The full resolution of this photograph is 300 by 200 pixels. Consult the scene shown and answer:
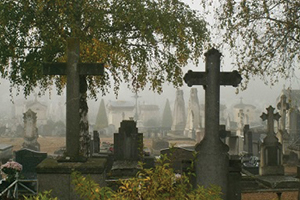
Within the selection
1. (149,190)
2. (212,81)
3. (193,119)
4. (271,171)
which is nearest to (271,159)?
(271,171)

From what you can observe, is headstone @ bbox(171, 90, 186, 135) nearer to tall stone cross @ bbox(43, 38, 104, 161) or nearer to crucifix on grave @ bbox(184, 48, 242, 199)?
crucifix on grave @ bbox(184, 48, 242, 199)

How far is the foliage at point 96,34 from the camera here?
10602mm

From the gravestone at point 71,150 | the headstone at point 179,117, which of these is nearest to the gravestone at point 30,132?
the gravestone at point 71,150

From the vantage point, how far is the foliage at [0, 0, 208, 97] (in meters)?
10.6

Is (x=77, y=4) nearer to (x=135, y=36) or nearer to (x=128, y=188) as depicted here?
(x=135, y=36)

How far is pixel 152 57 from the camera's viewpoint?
1275cm

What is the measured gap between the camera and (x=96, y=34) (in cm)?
1095

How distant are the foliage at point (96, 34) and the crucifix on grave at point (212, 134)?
546cm

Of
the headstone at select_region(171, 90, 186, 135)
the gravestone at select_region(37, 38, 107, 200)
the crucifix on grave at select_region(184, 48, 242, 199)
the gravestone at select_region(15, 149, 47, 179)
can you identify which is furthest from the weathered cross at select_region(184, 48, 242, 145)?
the headstone at select_region(171, 90, 186, 135)

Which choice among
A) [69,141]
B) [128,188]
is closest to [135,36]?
[69,141]

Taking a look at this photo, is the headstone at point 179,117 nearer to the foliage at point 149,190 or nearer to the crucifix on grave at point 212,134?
the crucifix on grave at point 212,134

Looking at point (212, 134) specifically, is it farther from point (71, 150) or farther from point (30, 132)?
point (30, 132)

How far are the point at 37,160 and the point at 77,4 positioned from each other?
5.62m

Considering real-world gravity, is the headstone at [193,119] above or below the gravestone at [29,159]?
above
